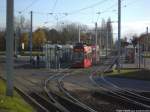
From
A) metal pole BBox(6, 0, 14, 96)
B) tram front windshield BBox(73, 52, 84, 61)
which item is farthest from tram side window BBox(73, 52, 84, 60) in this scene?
metal pole BBox(6, 0, 14, 96)

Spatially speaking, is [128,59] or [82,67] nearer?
[82,67]

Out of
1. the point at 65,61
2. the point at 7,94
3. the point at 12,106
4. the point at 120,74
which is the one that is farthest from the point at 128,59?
the point at 12,106

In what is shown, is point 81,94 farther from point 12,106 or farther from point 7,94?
point 12,106

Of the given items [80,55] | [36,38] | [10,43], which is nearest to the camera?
[10,43]

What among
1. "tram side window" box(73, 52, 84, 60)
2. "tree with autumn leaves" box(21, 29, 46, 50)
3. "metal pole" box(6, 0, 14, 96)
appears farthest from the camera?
"tree with autumn leaves" box(21, 29, 46, 50)

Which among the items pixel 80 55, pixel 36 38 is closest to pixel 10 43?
pixel 80 55

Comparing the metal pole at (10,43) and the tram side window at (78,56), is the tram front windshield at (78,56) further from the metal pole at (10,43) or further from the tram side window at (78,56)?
the metal pole at (10,43)

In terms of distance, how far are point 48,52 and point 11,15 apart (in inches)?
1408

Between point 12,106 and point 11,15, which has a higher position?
point 11,15

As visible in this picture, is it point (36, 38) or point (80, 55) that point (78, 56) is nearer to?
point (80, 55)

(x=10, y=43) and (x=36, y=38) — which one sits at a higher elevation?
(x=36, y=38)

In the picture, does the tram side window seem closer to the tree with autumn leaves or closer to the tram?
the tram

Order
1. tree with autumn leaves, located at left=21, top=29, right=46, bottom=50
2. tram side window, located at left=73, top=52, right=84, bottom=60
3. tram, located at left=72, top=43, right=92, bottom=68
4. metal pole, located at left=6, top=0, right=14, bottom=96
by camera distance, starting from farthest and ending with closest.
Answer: tree with autumn leaves, located at left=21, top=29, right=46, bottom=50 → tram side window, located at left=73, top=52, right=84, bottom=60 → tram, located at left=72, top=43, right=92, bottom=68 → metal pole, located at left=6, top=0, right=14, bottom=96

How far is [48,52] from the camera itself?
191ft
